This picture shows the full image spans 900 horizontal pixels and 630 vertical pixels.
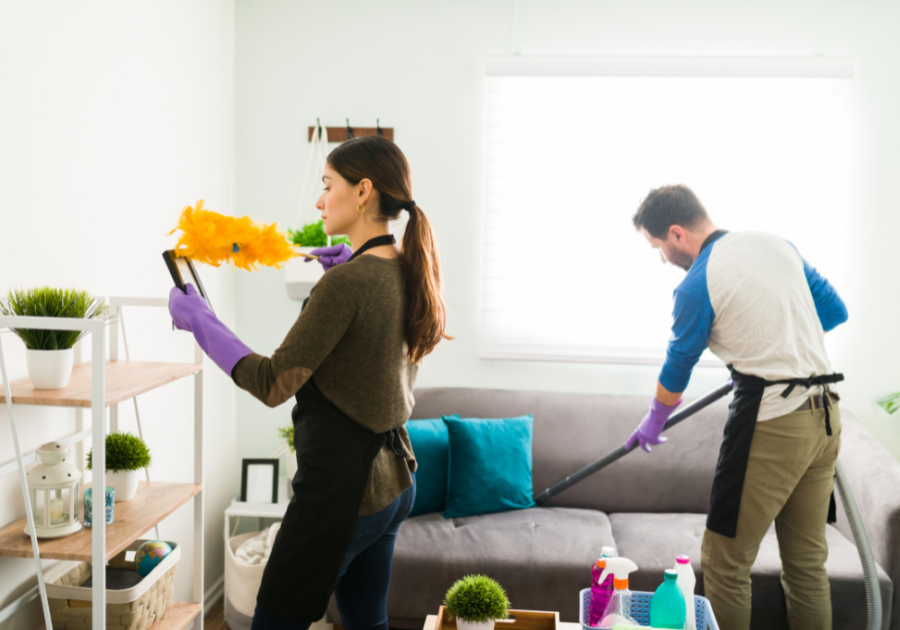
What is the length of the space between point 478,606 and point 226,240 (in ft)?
3.45

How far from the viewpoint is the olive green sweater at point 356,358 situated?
1.09m

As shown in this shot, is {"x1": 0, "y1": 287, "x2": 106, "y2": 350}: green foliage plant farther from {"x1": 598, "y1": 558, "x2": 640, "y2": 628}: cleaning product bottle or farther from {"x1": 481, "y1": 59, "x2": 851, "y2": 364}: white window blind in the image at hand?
{"x1": 481, "y1": 59, "x2": 851, "y2": 364}: white window blind

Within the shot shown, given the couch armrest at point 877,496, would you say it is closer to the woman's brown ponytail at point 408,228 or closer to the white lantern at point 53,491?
the woman's brown ponytail at point 408,228

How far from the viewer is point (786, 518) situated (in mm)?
1862

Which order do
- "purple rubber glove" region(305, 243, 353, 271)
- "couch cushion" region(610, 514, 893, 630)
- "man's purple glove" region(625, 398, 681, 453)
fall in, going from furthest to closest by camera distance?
"man's purple glove" region(625, 398, 681, 453) → "couch cushion" region(610, 514, 893, 630) → "purple rubber glove" region(305, 243, 353, 271)

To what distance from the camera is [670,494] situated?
103 inches

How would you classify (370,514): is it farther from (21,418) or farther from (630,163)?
(630,163)

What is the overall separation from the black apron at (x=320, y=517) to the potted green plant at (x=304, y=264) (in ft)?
4.75

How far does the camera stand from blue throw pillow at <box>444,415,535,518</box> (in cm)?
248

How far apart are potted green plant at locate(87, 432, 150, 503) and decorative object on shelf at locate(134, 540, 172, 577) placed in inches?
5.7

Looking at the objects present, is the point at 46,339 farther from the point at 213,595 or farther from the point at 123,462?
the point at 213,595

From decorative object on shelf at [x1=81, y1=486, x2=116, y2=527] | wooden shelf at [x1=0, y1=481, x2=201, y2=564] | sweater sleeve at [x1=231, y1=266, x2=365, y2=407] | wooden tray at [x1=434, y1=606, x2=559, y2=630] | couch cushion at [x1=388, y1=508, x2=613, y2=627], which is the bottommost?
couch cushion at [x1=388, y1=508, x2=613, y2=627]

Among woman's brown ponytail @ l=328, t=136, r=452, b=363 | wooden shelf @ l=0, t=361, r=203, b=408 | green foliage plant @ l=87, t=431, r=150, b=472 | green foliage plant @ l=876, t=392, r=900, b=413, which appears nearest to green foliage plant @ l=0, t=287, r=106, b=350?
wooden shelf @ l=0, t=361, r=203, b=408

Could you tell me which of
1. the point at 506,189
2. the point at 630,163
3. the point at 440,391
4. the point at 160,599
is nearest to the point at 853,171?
the point at 630,163
